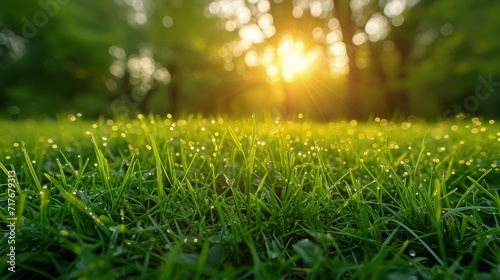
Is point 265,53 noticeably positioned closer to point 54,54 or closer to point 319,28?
point 319,28

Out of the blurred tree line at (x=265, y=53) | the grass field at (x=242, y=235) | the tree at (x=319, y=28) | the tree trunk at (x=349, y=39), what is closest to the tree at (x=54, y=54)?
the blurred tree line at (x=265, y=53)

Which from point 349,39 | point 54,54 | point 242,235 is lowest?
point 242,235

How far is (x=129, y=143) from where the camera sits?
91.0 inches

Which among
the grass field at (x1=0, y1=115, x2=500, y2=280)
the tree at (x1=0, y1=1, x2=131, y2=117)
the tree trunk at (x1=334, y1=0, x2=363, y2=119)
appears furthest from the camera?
the tree at (x1=0, y1=1, x2=131, y2=117)

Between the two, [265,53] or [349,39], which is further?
[265,53]

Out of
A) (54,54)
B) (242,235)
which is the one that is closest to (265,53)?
(54,54)

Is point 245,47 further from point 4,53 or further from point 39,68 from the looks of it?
point 4,53

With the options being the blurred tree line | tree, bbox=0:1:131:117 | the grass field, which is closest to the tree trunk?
the blurred tree line

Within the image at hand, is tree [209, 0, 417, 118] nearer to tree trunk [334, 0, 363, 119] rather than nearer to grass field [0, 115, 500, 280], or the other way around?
tree trunk [334, 0, 363, 119]

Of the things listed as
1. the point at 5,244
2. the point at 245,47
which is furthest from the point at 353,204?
the point at 245,47

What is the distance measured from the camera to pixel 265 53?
17250 mm

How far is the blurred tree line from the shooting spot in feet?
43.8

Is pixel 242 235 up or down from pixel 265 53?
down

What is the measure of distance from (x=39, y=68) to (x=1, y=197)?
17.8 meters
